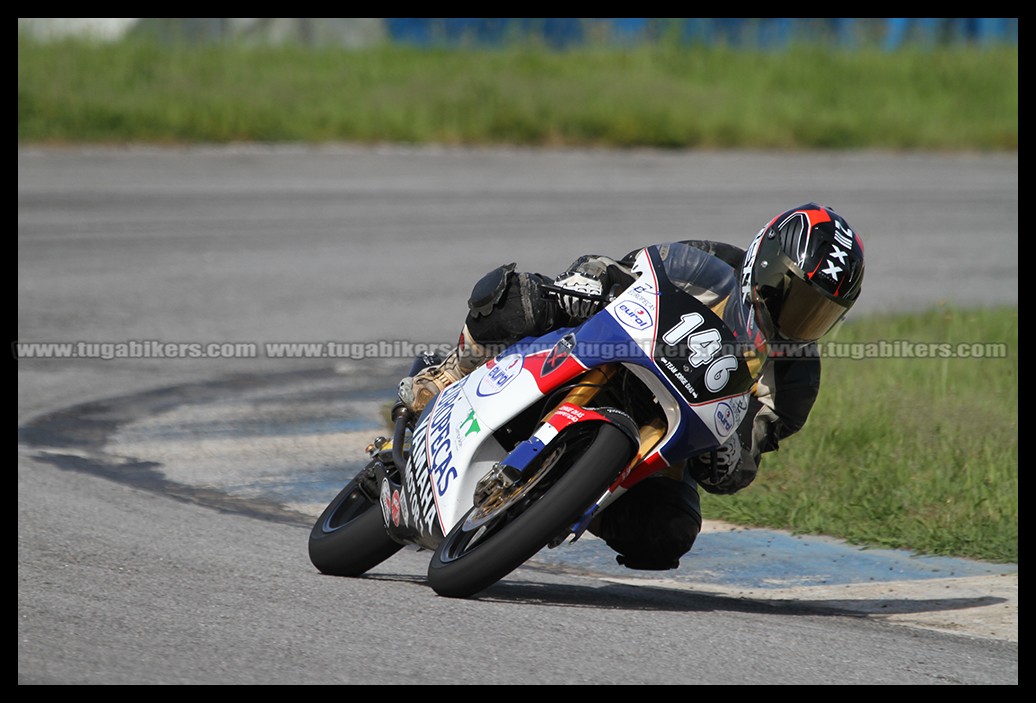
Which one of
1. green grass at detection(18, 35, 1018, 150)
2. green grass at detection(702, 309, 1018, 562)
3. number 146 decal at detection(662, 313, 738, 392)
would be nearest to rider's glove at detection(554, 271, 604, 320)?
number 146 decal at detection(662, 313, 738, 392)

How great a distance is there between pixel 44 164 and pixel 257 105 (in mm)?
3641

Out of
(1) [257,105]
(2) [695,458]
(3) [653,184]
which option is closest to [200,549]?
(2) [695,458]

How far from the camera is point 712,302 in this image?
4.72 meters

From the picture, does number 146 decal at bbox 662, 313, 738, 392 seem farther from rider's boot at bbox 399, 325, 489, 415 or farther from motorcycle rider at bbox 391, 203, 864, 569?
rider's boot at bbox 399, 325, 489, 415

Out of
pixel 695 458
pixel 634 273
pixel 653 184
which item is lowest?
pixel 653 184

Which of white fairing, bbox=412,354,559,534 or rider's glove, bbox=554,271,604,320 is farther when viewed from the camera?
rider's glove, bbox=554,271,604,320

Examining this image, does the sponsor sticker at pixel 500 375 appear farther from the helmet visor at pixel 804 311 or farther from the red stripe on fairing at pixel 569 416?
the helmet visor at pixel 804 311

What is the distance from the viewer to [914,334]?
10.6 m

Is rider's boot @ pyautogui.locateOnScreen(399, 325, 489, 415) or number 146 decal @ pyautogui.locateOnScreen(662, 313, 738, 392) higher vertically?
number 146 decal @ pyautogui.locateOnScreen(662, 313, 738, 392)

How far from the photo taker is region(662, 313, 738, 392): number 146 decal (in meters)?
4.44

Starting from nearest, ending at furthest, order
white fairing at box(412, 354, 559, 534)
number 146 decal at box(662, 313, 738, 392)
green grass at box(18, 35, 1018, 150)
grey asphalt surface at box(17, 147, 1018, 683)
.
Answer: grey asphalt surface at box(17, 147, 1018, 683)
number 146 decal at box(662, 313, 738, 392)
white fairing at box(412, 354, 559, 534)
green grass at box(18, 35, 1018, 150)

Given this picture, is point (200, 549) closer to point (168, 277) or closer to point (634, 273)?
point (634, 273)

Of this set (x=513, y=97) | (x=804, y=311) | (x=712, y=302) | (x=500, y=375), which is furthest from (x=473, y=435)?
(x=513, y=97)
